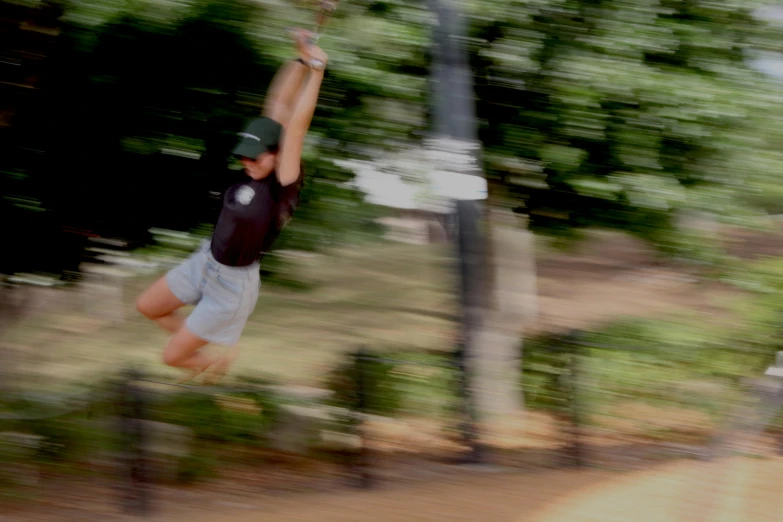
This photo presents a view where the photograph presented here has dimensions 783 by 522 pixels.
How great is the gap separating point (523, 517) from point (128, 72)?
3504mm

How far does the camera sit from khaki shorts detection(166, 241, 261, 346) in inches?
171

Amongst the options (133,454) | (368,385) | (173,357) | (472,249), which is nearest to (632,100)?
(472,249)

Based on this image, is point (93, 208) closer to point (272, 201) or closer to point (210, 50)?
point (210, 50)

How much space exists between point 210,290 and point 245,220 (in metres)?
0.38

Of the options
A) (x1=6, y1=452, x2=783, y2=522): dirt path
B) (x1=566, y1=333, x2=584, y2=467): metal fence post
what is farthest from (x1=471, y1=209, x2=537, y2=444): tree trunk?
(x1=6, y1=452, x2=783, y2=522): dirt path

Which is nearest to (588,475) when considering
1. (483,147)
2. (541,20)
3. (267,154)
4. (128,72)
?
(483,147)

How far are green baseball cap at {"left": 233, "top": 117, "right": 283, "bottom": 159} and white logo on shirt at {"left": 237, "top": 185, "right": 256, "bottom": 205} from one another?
18 cm

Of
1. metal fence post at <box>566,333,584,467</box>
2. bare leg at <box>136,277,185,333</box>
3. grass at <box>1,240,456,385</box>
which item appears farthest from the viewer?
metal fence post at <box>566,333,584,467</box>

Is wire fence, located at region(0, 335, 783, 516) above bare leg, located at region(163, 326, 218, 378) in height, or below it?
below

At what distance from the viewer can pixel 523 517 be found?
5406 millimetres

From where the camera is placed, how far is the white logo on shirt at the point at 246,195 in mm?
4281

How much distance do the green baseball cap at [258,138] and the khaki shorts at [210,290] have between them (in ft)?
1.74

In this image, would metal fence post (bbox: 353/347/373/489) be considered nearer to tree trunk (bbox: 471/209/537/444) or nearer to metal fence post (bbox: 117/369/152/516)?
tree trunk (bbox: 471/209/537/444)

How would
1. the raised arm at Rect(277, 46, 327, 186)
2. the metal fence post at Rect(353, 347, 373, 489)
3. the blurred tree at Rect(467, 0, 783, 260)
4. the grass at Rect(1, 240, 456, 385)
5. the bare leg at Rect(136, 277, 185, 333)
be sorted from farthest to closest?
the grass at Rect(1, 240, 456, 385) → the metal fence post at Rect(353, 347, 373, 489) → the blurred tree at Rect(467, 0, 783, 260) → the bare leg at Rect(136, 277, 185, 333) → the raised arm at Rect(277, 46, 327, 186)
